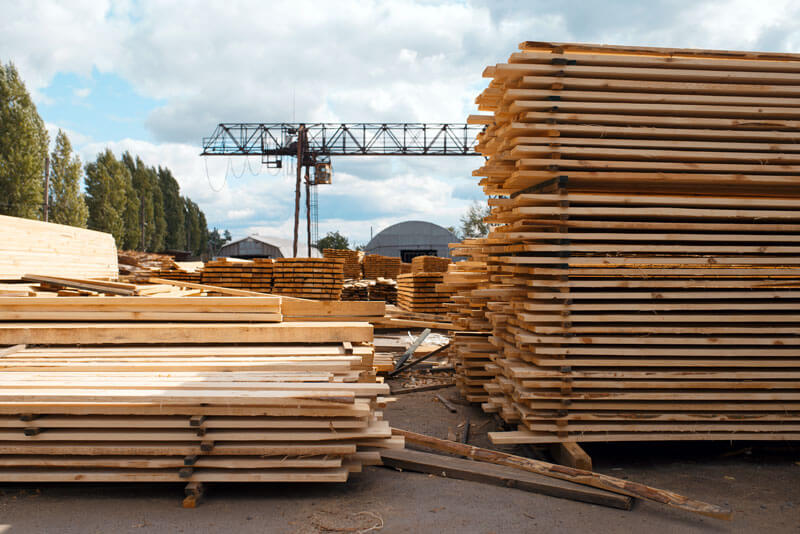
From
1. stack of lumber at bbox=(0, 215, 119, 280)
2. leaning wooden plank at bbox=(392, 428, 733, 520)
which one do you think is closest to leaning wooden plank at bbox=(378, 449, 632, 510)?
leaning wooden plank at bbox=(392, 428, 733, 520)

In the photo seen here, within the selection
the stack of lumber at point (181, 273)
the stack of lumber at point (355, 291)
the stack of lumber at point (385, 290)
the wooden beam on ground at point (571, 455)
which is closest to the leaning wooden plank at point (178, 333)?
the wooden beam on ground at point (571, 455)

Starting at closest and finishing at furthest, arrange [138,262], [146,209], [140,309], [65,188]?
[140,309] → [138,262] → [65,188] → [146,209]

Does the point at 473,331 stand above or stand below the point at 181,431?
above

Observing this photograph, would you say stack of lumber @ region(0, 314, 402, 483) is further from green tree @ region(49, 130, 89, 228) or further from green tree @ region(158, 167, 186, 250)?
green tree @ region(158, 167, 186, 250)

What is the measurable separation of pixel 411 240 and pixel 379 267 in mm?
13651

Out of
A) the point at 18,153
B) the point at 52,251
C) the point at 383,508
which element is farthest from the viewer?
the point at 18,153

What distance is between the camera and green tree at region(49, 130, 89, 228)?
96.1ft

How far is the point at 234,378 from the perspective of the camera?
4.22m

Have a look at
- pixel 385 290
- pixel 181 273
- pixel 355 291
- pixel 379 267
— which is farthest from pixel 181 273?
pixel 379 267

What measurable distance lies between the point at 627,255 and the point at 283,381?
131 inches

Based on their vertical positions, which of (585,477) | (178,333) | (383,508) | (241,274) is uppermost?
(241,274)

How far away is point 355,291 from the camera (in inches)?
687

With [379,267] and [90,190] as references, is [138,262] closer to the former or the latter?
[379,267]

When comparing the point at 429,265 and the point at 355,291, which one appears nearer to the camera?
the point at 355,291
